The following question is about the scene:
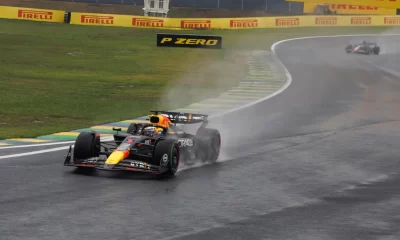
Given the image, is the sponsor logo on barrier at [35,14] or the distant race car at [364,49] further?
the sponsor logo on barrier at [35,14]

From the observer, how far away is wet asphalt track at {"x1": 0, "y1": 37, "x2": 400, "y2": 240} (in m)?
11.7

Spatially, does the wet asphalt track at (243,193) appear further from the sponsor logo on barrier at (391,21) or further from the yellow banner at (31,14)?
the sponsor logo on barrier at (391,21)

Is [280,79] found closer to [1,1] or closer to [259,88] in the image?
[259,88]

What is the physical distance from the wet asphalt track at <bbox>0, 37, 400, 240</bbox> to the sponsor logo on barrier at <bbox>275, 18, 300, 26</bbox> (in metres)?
57.8

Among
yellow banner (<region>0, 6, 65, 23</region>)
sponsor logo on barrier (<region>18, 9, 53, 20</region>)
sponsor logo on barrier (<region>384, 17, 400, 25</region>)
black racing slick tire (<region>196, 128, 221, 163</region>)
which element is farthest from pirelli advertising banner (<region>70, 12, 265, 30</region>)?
black racing slick tire (<region>196, 128, 221, 163</region>)

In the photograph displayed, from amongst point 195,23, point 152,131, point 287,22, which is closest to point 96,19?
point 195,23

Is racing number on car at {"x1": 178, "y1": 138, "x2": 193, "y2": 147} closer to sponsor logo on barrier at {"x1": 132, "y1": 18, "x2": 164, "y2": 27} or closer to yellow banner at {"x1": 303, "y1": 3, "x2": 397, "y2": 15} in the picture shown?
sponsor logo on barrier at {"x1": 132, "y1": 18, "x2": 164, "y2": 27}

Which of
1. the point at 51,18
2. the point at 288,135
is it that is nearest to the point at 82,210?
the point at 288,135

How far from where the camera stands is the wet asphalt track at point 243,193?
11664 mm

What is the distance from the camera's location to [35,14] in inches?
2894

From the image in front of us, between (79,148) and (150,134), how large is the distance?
156cm

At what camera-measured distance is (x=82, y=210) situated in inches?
493

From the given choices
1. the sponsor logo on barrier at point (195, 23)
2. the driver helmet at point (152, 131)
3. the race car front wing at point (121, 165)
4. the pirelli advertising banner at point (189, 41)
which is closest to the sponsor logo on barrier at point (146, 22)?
the sponsor logo on barrier at point (195, 23)

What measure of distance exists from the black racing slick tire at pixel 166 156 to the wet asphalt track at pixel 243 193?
261 millimetres
